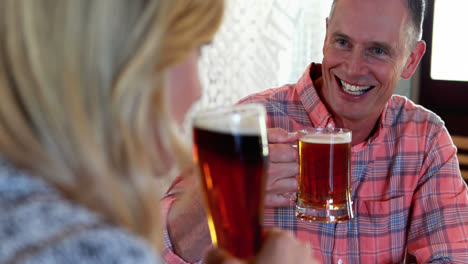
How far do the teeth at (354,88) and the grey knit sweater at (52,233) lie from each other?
125cm

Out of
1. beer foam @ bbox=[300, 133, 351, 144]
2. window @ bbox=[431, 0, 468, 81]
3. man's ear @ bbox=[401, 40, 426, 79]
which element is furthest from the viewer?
window @ bbox=[431, 0, 468, 81]

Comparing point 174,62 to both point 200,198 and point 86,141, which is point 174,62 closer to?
point 86,141

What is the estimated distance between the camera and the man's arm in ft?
4.84

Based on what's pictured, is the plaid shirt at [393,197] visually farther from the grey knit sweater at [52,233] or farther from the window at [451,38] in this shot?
the window at [451,38]

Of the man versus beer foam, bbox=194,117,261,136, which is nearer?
beer foam, bbox=194,117,261,136

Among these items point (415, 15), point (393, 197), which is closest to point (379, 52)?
point (415, 15)

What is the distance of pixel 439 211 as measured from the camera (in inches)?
60.6

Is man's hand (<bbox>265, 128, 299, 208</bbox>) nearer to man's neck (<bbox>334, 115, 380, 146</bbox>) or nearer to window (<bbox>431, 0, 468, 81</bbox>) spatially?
man's neck (<bbox>334, 115, 380, 146</bbox>)

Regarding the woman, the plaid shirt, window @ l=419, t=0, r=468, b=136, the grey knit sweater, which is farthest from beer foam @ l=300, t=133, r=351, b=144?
window @ l=419, t=0, r=468, b=136

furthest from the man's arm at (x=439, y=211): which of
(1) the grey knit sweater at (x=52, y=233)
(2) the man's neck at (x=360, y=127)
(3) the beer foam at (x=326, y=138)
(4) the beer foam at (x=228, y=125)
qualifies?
(1) the grey knit sweater at (x=52, y=233)

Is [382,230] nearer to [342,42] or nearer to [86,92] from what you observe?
[342,42]

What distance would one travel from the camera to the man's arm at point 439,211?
1477 mm

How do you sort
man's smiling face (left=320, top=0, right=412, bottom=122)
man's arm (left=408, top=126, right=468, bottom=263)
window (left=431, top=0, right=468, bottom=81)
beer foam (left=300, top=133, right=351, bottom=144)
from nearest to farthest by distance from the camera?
beer foam (left=300, top=133, right=351, bottom=144), man's arm (left=408, top=126, right=468, bottom=263), man's smiling face (left=320, top=0, right=412, bottom=122), window (left=431, top=0, right=468, bottom=81)

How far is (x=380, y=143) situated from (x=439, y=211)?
0.89ft
